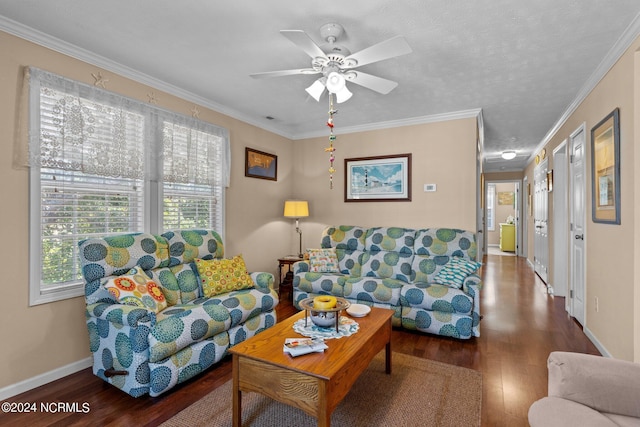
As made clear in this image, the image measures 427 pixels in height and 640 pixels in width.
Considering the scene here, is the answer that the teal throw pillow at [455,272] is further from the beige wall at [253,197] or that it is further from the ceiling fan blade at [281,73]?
the ceiling fan blade at [281,73]

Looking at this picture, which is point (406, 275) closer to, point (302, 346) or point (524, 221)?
point (302, 346)

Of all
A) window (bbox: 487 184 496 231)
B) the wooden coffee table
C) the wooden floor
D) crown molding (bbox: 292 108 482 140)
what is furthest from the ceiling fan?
window (bbox: 487 184 496 231)

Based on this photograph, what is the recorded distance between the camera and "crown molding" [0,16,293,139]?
2.17m

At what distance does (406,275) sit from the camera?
3770mm

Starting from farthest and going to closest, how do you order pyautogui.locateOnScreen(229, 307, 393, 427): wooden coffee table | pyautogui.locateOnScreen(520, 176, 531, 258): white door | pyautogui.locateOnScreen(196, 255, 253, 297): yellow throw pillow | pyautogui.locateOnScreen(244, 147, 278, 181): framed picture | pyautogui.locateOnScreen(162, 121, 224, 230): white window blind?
1. pyautogui.locateOnScreen(520, 176, 531, 258): white door
2. pyautogui.locateOnScreen(244, 147, 278, 181): framed picture
3. pyautogui.locateOnScreen(162, 121, 224, 230): white window blind
4. pyautogui.locateOnScreen(196, 255, 253, 297): yellow throw pillow
5. pyautogui.locateOnScreen(229, 307, 393, 427): wooden coffee table

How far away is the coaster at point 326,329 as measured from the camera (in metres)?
1.98

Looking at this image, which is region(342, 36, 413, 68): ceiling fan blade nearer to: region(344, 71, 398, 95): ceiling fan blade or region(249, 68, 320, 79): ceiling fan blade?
region(344, 71, 398, 95): ceiling fan blade

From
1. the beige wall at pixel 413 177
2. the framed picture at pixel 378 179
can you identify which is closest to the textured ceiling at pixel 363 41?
the beige wall at pixel 413 177

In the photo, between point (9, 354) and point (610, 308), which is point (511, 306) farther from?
point (9, 354)

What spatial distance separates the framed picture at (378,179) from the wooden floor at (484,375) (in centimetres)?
184

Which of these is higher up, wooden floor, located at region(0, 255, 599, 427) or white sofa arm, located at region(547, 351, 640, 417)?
white sofa arm, located at region(547, 351, 640, 417)

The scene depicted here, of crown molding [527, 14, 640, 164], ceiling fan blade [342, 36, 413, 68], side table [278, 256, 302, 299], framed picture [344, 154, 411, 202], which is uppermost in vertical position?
crown molding [527, 14, 640, 164]

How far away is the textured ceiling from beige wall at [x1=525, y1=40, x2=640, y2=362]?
0.90 ft

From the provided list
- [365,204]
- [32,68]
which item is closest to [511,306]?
[365,204]
